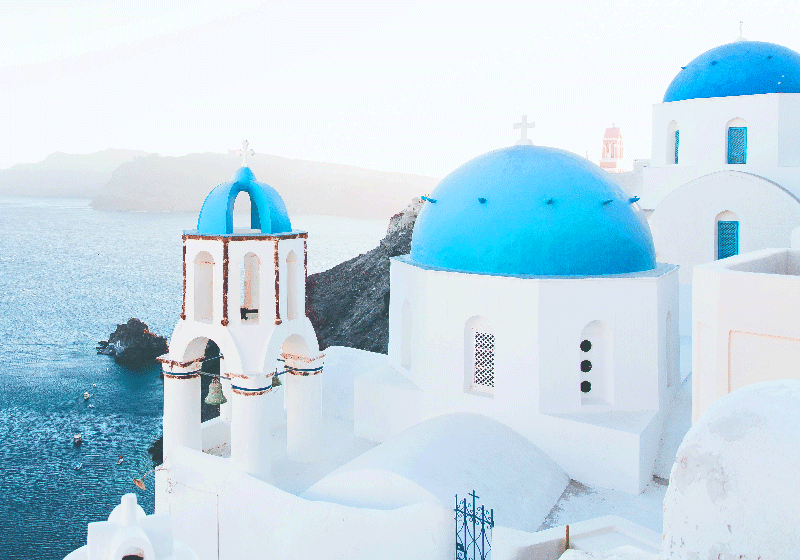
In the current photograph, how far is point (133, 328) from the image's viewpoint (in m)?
36.5

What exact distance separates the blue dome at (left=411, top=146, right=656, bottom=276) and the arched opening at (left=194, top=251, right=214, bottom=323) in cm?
300

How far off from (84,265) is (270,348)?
80653 mm

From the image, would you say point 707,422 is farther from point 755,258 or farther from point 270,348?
point 270,348

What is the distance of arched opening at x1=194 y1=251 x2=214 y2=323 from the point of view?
8727 mm

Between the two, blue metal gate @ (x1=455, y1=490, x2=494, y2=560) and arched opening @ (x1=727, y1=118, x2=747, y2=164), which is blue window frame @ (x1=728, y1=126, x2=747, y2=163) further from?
blue metal gate @ (x1=455, y1=490, x2=494, y2=560)

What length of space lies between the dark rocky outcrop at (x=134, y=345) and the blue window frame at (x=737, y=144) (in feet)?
94.1

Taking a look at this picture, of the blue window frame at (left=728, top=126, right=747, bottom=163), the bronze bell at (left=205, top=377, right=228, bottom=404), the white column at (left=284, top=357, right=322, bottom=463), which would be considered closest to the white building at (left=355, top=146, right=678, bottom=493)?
the white column at (left=284, top=357, right=322, bottom=463)

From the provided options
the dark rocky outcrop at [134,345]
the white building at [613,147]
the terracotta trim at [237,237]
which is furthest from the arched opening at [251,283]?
the white building at [613,147]

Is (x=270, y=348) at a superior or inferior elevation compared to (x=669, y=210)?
inferior

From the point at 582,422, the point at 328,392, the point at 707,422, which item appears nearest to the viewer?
the point at 707,422

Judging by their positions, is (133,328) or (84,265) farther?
(84,265)

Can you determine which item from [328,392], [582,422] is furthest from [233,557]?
[582,422]

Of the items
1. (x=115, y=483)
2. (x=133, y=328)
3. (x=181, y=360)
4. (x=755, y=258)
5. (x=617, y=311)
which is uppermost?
(x=755, y=258)

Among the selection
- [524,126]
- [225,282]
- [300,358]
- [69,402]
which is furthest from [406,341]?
[69,402]
